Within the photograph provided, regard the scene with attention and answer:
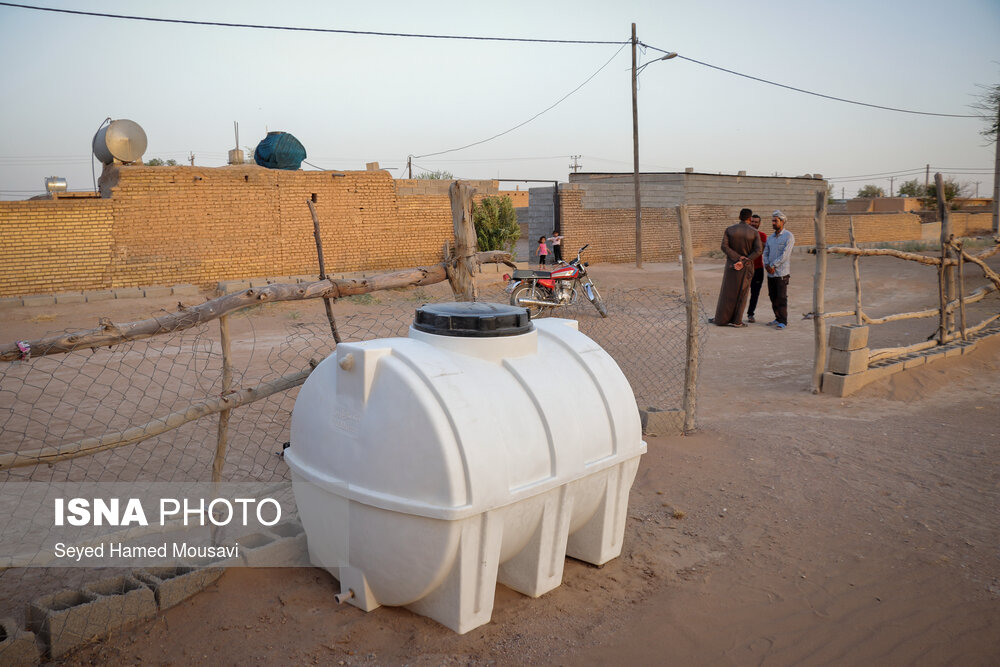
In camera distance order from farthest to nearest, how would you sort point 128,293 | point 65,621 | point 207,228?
1. point 207,228
2. point 128,293
3. point 65,621

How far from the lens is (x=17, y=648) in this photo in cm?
257

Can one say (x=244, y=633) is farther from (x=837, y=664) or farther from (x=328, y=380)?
(x=837, y=664)

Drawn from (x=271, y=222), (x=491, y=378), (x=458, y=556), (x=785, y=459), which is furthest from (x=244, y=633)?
(x=271, y=222)

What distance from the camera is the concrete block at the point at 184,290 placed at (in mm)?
14516

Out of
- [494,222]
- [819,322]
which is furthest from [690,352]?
[494,222]

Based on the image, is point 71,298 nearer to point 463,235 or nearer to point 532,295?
point 532,295

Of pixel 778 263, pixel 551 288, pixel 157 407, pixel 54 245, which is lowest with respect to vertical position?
pixel 157 407

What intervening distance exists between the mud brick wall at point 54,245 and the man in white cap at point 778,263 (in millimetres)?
12555

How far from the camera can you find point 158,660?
8.91 ft

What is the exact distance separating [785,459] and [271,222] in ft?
44.0

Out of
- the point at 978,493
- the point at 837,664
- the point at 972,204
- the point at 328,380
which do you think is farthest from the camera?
the point at 972,204

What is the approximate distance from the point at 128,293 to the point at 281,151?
4.80m

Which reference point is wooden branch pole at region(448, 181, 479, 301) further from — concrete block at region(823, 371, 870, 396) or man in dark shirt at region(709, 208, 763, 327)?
man in dark shirt at region(709, 208, 763, 327)

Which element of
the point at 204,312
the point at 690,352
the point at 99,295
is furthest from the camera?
the point at 99,295
